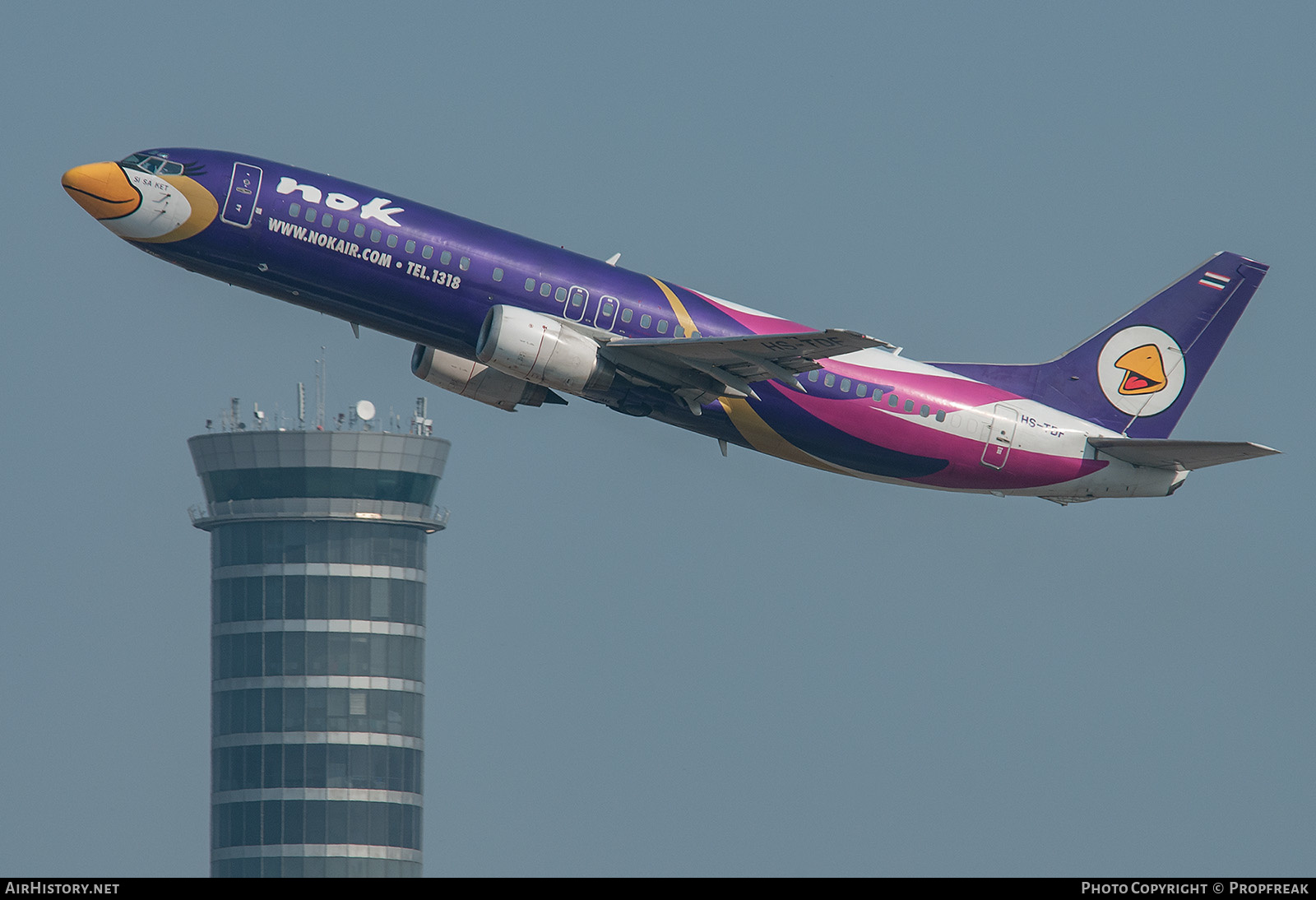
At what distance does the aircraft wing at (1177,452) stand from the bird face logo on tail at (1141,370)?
10.4ft

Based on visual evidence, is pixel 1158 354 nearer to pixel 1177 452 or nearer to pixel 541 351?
pixel 1177 452

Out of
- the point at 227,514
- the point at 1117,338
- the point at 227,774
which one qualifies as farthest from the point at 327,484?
the point at 1117,338

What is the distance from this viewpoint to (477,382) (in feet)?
229

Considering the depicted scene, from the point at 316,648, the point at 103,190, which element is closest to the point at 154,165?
the point at 103,190

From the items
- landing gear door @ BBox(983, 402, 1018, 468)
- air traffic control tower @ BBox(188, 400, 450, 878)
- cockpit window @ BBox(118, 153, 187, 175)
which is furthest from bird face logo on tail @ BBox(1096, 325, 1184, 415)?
air traffic control tower @ BBox(188, 400, 450, 878)

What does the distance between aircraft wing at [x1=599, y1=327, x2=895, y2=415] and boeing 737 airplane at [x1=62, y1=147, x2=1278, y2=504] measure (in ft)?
0.24

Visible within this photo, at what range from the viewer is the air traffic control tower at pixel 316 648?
157500 mm

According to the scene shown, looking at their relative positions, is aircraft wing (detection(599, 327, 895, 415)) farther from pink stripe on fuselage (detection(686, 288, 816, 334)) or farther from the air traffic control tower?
the air traffic control tower

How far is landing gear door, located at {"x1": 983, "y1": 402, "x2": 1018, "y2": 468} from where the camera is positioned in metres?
69.9


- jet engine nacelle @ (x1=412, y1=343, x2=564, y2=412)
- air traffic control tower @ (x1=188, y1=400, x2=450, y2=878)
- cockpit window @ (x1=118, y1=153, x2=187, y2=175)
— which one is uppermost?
air traffic control tower @ (x1=188, y1=400, x2=450, y2=878)

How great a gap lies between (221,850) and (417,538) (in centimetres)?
2989

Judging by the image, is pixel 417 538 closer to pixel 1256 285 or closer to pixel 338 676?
pixel 338 676

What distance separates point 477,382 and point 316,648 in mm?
94582

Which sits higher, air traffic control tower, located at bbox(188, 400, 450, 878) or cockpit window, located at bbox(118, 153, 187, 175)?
air traffic control tower, located at bbox(188, 400, 450, 878)
